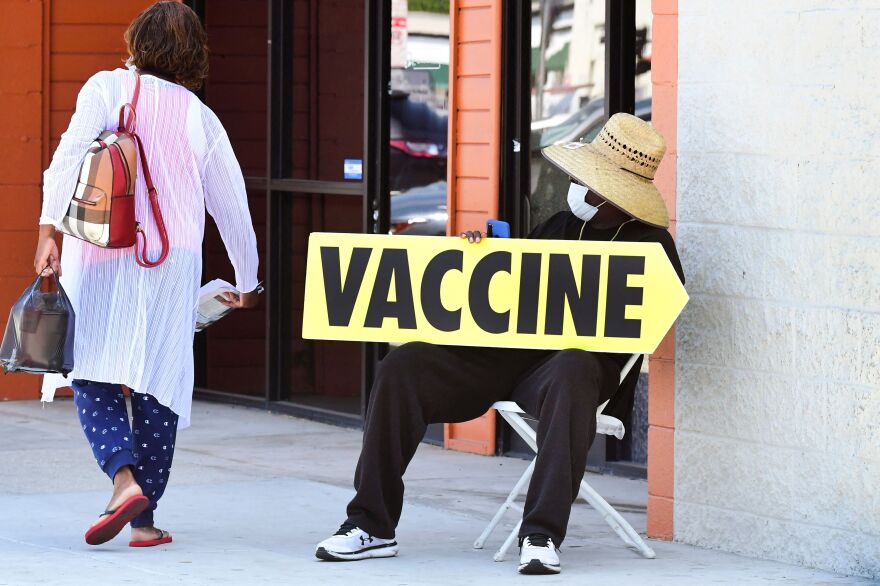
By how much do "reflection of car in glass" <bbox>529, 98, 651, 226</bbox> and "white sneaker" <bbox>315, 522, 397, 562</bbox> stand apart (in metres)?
2.61

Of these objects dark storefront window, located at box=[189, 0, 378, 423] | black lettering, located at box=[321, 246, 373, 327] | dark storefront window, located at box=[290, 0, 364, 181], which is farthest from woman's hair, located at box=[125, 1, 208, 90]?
dark storefront window, located at box=[290, 0, 364, 181]

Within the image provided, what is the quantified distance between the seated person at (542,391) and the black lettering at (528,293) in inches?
4.9

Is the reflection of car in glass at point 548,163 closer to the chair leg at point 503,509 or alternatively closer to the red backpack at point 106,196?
the chair leg at point 503,509

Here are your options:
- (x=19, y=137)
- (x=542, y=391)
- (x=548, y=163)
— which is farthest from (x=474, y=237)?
(x=19, y=137)

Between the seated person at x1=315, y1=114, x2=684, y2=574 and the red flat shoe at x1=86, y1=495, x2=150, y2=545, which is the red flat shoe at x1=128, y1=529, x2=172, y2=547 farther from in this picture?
the seated person at x1=315, y1=114, x2=684, y2=574

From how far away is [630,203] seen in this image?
5277 millimetres

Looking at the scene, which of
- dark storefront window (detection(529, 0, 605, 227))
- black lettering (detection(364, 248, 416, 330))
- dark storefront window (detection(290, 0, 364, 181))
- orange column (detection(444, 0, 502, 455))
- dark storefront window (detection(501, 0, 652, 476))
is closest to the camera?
black lettering (detection(364, 248, 416, 330))

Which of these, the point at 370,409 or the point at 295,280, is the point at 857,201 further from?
the point at 295,280

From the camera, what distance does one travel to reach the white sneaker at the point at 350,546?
16.8ft

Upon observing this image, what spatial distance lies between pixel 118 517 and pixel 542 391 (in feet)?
4.29

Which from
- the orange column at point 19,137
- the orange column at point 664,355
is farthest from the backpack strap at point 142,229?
the orange column at point 19,137

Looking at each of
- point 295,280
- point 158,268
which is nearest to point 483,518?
point 158,268

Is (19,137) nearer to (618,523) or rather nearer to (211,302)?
(211,302)

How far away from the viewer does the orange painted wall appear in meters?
9.12
